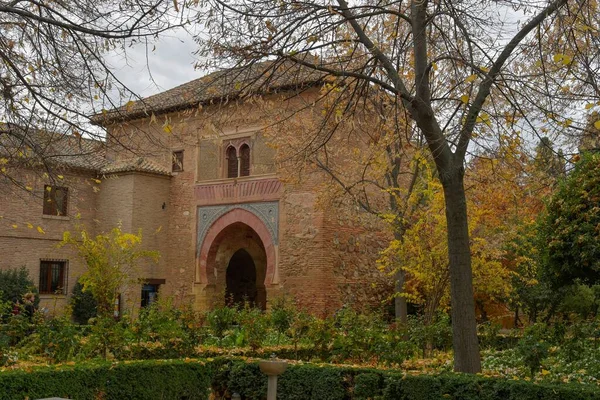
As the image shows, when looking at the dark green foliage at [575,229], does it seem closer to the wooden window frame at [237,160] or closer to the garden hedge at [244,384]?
the garden hedge at [244,384]

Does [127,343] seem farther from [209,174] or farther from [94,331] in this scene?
[209,174]

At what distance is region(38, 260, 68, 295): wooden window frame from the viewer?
23312 millimetres

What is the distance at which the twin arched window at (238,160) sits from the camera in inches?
890

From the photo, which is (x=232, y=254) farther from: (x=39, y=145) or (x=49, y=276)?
(x=39, y=145)

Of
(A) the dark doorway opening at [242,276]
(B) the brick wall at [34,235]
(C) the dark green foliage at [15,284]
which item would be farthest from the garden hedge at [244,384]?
(A) the dark doorway opening at [242,276]

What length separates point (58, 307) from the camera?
912 inches

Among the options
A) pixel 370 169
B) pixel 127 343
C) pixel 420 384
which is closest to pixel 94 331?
pixel 127 343

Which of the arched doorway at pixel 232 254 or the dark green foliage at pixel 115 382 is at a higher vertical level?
the arched doorway at pixel 232 254

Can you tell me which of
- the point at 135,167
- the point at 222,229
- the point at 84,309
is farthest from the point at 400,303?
the point at 84,309

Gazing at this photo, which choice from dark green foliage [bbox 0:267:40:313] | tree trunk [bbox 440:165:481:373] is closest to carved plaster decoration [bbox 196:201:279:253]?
dark green foliage [bbox 0:267:40:313]

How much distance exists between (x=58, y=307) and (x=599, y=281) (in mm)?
16553

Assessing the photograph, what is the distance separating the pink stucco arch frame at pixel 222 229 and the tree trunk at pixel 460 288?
42.1 feet

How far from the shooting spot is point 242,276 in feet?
90.2

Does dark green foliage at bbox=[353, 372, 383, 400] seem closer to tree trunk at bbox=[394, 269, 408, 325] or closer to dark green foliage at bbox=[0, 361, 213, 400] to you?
dark green foliage at bbox=[0, 361, 213, 400]
